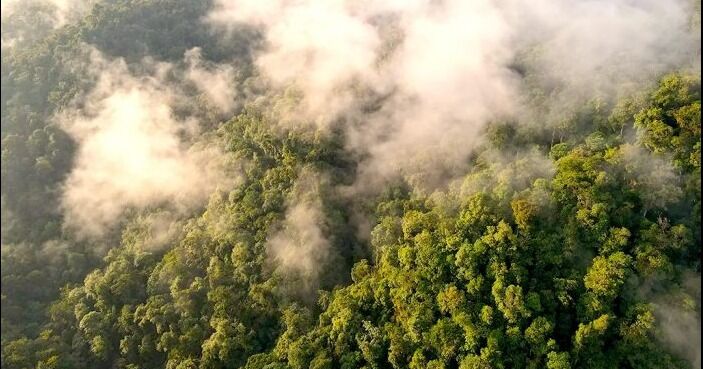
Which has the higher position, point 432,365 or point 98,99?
point 98,99

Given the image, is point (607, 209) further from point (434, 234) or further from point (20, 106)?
point (20, 106)

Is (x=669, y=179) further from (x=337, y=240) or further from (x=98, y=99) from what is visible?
(x=98, y=99)

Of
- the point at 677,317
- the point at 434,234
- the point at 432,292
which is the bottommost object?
the point at 677,317

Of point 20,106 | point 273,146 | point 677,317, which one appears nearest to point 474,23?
point 273,146

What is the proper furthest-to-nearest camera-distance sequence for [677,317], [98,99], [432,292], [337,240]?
[98,99]
[337,240]
[432,292]
[677,317]

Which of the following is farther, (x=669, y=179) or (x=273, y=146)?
(x=273, y=146)

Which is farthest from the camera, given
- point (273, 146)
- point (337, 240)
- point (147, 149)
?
point (147, 149)
